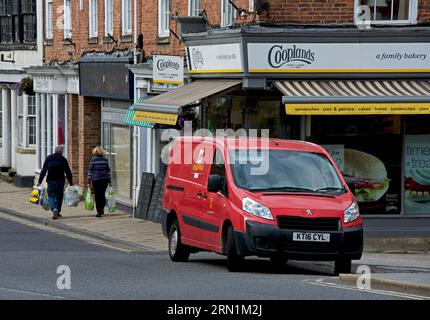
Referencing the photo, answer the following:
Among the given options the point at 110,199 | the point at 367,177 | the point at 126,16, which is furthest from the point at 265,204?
the point at 126,16

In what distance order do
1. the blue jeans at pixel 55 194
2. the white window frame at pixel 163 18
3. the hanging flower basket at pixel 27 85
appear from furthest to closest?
the hanging flower basket at pixel 27 85, the blue jeans at pixel 55 194, the white window frame at pixel 163 18

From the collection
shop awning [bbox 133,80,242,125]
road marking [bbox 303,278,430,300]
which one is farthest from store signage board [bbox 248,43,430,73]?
road marking [bbox 303,278,430,300]

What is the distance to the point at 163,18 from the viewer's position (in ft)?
96.2

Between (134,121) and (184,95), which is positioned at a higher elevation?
(184,95)

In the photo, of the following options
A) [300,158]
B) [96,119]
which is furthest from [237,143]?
[96,119]

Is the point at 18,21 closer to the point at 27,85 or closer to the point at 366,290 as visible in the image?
the point at 27,85

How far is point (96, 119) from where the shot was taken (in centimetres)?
3566

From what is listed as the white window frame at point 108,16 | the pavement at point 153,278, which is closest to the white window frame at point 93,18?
the white window frame at point 108,16

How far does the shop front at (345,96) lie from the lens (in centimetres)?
2322

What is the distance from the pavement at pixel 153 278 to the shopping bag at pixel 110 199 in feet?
24.5

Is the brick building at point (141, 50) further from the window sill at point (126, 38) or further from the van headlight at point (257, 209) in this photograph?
the van headlight at point (257, 209)

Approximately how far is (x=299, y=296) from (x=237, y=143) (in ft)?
16.4

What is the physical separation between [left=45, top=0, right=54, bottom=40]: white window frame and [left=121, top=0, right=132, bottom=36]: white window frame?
7.43 m

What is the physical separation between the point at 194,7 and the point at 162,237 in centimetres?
524
